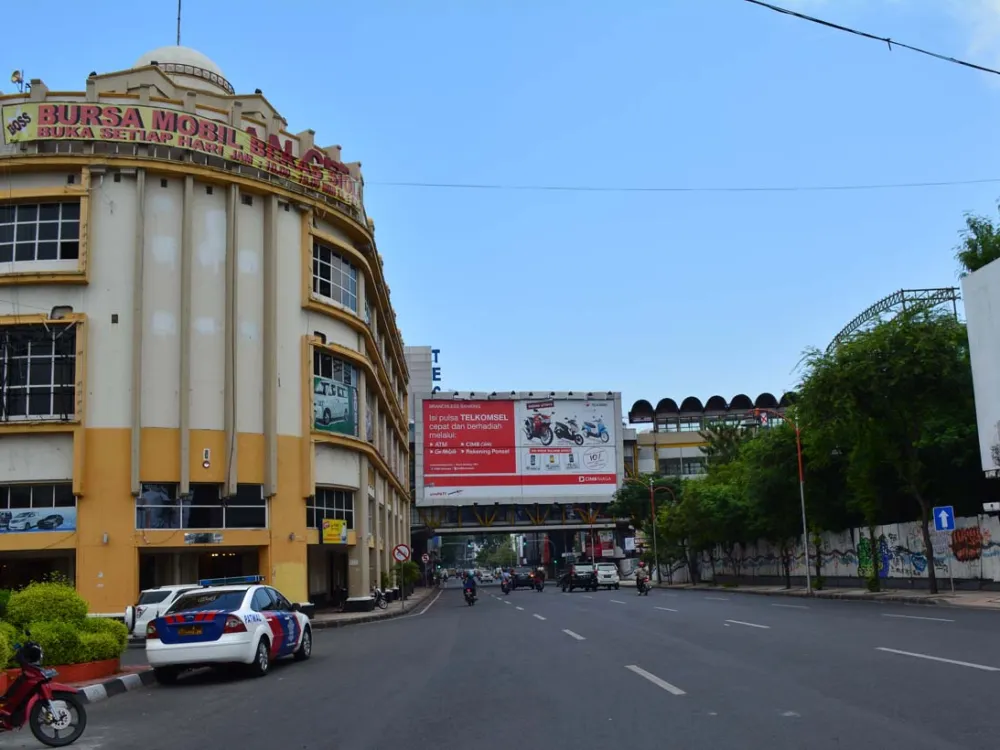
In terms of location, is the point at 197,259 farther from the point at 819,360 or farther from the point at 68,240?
the point at 819,360

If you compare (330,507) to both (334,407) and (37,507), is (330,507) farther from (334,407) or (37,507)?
(37,507)

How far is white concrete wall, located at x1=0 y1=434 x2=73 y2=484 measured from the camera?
31391 mm

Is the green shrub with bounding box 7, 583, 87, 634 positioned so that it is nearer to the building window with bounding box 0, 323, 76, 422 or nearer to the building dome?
the building window with bounding box 0, 323, 76, 422

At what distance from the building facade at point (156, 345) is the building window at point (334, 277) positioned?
0.87 meters

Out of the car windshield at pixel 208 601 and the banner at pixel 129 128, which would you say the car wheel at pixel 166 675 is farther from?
the banner at pixel 129 128

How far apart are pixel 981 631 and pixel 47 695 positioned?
585 inches

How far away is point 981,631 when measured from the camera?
16.9 metres

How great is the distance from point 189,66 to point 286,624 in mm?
32733

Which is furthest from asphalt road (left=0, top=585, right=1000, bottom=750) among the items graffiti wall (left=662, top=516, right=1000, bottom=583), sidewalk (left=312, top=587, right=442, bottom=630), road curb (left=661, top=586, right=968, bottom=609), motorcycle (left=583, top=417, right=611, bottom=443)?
motorcycle (left=583, top=417, right=611, bottom=443)

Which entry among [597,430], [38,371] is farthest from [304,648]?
[597,430]

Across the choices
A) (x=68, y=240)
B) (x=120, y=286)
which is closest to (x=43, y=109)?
(x=68, y=240)

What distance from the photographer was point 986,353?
100 feet

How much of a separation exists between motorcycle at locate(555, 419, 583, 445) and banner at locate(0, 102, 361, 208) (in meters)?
43.6

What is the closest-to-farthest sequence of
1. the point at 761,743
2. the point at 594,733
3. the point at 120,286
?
the point at 761,743, the point at 594,733, the point at 120,286
